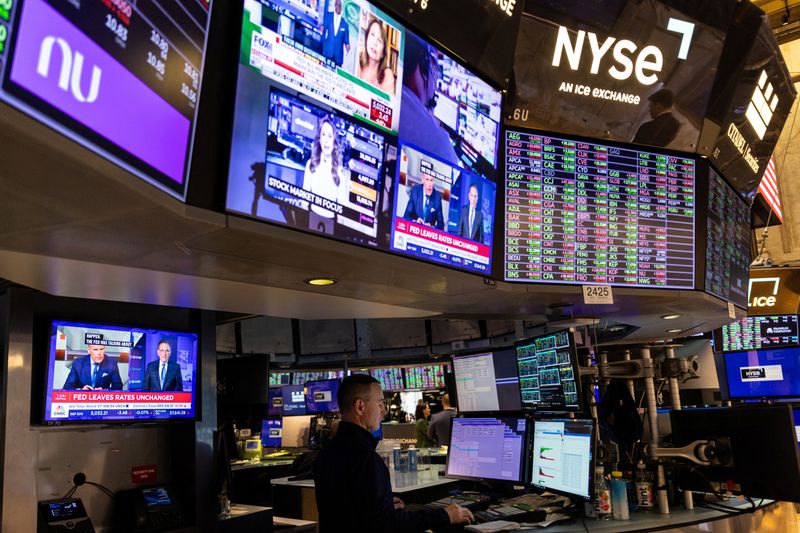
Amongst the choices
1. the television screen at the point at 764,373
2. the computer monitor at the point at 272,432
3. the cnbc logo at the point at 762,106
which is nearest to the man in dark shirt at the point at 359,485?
the cnbc logo at the point at 762,106

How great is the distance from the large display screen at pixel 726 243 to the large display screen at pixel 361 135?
5.65 feet

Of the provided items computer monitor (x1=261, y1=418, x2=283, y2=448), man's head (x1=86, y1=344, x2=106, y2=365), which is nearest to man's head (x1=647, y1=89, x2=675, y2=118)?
man's head (x1=86, y1=344, x2=106, y2=365)

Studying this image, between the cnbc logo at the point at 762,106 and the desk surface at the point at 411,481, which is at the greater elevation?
the cnbc logo at the point at 762,106

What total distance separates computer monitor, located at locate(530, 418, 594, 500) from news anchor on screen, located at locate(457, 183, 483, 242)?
110 centimetres

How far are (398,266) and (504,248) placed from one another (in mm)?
913

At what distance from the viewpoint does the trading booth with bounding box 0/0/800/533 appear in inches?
64.7

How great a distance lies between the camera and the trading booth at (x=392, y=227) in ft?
5.40

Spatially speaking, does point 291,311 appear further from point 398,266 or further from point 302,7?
point 302,7

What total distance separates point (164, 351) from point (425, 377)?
5634 mm

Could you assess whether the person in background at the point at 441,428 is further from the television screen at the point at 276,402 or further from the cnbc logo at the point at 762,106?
the cnbc logo at the point at 762,106

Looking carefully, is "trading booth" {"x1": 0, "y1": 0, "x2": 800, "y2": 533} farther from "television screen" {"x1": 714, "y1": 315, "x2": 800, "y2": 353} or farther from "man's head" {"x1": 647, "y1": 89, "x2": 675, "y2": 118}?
"television screen" {"x1": 714, "y1": 315, "x2": 800, "y2": 353}

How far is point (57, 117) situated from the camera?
126 centimetres

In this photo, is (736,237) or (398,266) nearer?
(398,266)

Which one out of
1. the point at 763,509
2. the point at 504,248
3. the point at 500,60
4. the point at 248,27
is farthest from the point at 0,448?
the point at 763,509
